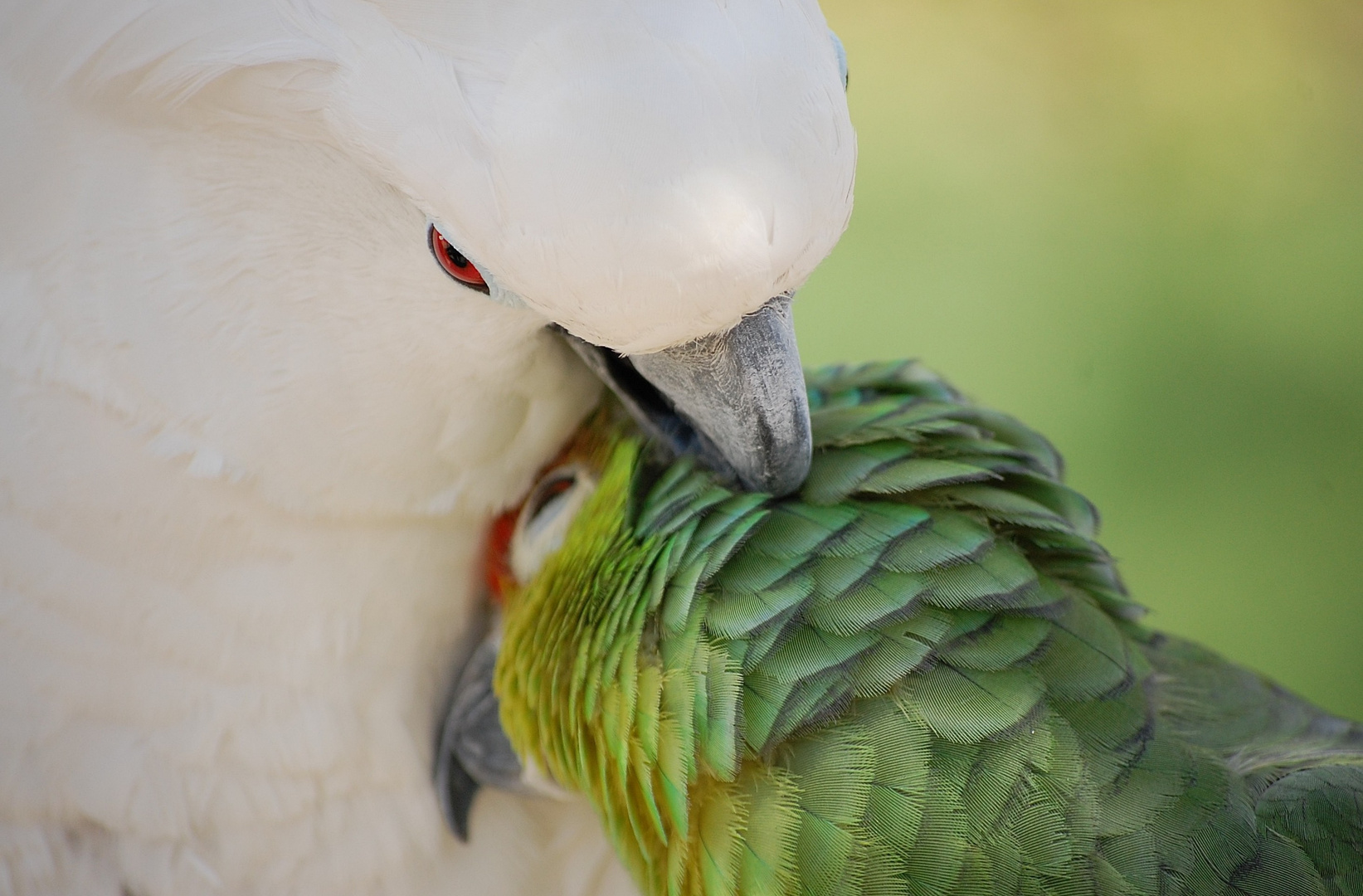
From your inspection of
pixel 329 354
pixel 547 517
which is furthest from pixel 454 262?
pixel 547 517

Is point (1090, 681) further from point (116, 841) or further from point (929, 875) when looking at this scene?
point (116, 841)

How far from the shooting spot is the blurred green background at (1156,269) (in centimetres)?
202

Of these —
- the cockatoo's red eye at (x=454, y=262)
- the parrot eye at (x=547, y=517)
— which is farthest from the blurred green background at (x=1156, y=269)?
the cockatoo's red eye at (x=454, y=262)

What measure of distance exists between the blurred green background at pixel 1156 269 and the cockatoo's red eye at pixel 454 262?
1.46m

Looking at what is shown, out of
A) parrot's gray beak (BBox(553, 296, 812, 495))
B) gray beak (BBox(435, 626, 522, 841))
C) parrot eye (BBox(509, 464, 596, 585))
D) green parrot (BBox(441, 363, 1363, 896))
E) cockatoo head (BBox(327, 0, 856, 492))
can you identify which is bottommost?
gray beak (BBox(435, 626, 522, 841))

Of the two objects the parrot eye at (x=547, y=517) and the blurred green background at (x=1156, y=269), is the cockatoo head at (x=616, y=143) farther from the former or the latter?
the blurred green background at (x=1156, y=269)

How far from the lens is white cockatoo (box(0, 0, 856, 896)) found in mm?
571

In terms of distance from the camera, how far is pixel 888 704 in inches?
29.3

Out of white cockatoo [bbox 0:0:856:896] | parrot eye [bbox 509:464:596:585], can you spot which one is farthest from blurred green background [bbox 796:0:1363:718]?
white cockatoo [bbox 0:0:856:896]

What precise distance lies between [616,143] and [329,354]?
1.06 ft

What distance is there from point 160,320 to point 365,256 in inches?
6.8

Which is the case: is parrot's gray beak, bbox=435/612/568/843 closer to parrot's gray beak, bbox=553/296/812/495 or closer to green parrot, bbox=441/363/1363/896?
green parrot, bbox=441/363/1363/896

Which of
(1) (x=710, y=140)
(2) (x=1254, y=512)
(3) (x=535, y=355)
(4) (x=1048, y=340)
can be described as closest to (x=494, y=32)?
(1) (x=710, y=140)

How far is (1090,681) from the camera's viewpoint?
792 millimetres
